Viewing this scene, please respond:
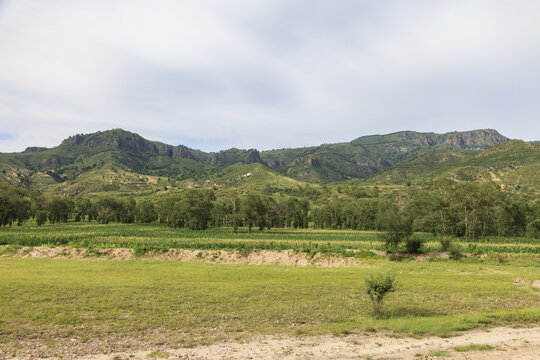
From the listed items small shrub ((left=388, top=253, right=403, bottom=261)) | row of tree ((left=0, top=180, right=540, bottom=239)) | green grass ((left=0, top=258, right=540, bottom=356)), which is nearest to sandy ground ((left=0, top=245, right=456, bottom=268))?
small shrub ((left=388, top=253, right=403, bottom=261))

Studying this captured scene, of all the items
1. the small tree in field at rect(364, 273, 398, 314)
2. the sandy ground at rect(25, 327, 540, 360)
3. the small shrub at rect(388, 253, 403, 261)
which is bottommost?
the small shrub at rect(388, 253, 403, 261)

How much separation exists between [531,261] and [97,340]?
183 feet

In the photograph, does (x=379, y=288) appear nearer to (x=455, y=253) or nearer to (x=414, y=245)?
(x=414, y=245)

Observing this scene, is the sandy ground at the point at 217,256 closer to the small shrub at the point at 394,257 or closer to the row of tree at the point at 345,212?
the small shrub at the point at 394,257

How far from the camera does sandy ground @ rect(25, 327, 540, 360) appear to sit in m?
13.2

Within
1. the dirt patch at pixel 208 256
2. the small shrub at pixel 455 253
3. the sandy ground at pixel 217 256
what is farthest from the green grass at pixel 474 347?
the small shrub at pixel 455 253

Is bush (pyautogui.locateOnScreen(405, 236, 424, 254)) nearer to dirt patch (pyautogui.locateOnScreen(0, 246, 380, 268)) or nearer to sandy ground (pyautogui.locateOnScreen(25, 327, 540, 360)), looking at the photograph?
dirt patch (pyautogui.locateOnScreen(0, 246, 380, 268))

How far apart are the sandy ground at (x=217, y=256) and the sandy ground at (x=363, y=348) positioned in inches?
1134

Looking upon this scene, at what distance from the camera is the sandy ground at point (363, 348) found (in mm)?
13172

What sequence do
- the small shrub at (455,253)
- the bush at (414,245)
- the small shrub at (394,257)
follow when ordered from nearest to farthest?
the small shrub at (455,253) < the small shrub at (394,257) < the bush at (414,245)

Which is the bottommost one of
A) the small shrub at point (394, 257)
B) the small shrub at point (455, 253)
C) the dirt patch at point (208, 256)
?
the dirt patch at point (208, 256)

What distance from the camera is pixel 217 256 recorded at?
46.7 meters

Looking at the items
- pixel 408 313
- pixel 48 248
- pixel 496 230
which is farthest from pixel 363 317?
pixel 496 230

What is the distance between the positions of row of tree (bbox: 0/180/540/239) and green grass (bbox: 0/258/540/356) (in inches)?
909
